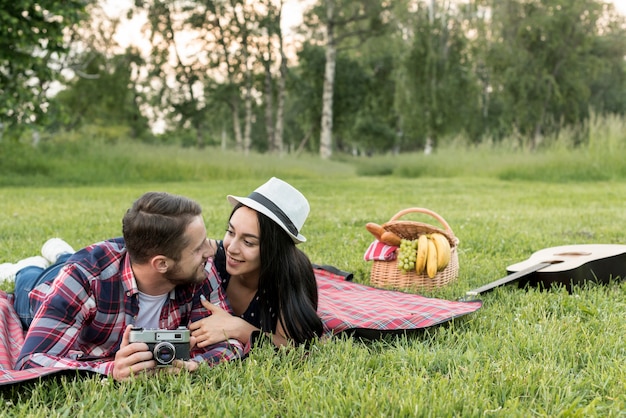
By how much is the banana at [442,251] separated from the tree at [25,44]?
967cm

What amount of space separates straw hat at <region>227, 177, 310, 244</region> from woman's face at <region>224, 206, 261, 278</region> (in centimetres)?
7

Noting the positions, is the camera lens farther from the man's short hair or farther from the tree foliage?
the tree foliage

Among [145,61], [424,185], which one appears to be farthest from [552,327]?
[145,61]

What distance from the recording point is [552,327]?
312cm

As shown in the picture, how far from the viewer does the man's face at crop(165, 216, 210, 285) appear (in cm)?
270

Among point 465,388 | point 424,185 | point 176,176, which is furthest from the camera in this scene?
point 176,176

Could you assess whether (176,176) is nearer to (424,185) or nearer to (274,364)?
(424,185)

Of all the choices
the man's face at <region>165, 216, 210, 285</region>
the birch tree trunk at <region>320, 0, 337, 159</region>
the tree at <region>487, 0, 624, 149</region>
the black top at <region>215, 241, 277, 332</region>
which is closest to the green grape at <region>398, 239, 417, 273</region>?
the black top at <region>215, 241, 277, 332</region>

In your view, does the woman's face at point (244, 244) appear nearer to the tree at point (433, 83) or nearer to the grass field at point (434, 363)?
the grass field at point (434, 363)

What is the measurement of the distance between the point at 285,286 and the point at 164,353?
0.81 meters

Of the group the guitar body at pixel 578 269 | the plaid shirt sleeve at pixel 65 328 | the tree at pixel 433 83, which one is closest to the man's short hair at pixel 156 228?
the plaid shirt sleeve at pixel 65 328

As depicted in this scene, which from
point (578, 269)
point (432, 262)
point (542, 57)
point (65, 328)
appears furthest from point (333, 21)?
point (65, 328)

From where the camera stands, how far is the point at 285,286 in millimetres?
3043

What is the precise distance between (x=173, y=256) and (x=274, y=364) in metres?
0.66
